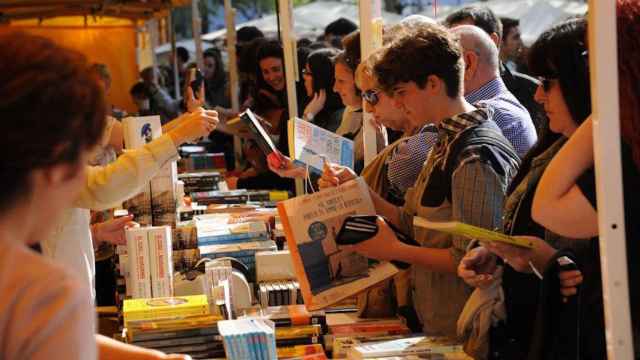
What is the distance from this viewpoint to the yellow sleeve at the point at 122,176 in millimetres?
3123

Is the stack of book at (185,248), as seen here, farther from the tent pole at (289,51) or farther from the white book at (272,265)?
the tent pole at (289,51)

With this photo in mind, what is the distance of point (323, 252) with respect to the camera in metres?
3.28

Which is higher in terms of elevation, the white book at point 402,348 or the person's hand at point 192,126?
the person's hand at point 192,126

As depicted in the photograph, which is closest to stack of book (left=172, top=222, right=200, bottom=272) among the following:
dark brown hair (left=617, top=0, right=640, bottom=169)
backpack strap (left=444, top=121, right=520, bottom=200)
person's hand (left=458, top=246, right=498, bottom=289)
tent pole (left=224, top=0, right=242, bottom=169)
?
backpack strap (left=444, top=121, right=520, bottom=200)

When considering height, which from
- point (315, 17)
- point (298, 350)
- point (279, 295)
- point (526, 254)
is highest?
point (315, 17)

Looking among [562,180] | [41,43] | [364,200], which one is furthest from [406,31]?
[41,43]

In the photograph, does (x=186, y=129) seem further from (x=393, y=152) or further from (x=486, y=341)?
(x=486, y=341)

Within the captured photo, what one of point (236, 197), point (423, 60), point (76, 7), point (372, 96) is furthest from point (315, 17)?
point (423, 60)

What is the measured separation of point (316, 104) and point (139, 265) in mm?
2560

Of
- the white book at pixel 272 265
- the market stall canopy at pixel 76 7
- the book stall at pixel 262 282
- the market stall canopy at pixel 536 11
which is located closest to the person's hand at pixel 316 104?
the book stall at pixel 262 282

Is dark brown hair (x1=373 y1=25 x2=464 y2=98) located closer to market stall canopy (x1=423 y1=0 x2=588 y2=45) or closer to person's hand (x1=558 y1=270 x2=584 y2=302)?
person's hand (x1=558 y1=270 x2=584 y2=302)

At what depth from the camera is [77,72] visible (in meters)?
1.59

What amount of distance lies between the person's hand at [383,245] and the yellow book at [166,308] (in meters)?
0.46

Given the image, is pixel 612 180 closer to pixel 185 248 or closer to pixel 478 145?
pixel 478 145
